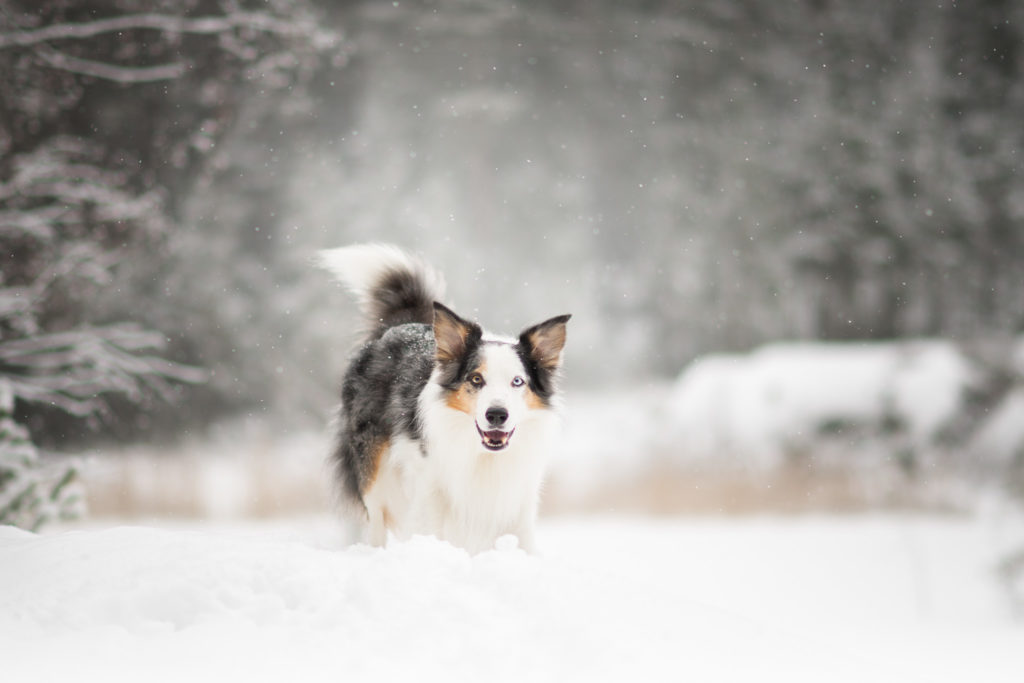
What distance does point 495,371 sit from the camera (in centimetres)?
364

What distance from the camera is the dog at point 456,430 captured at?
145 inches

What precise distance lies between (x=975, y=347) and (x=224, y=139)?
9949 mm

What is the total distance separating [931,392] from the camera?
14.7 m

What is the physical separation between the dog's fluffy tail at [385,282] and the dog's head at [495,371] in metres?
1.14

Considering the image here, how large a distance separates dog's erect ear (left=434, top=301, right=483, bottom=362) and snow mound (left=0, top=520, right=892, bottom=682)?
998mm

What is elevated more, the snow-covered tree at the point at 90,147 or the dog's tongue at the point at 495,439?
the snow-covered tree at the point at 90,147

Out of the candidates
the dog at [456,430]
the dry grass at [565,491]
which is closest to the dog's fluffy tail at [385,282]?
the dog at [456,430]

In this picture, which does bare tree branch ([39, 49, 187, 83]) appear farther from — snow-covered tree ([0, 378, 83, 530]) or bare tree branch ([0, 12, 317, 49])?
snow-covered tree ([0, 378, 83, 530])

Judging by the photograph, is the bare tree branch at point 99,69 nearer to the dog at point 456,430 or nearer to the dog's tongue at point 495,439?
the dog at point 456,430

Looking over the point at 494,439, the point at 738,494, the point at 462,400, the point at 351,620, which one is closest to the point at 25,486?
the point at 462,400

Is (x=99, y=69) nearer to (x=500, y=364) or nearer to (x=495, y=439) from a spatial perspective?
(x=500, y=364)

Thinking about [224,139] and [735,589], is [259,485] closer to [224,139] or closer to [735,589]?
[224,139]

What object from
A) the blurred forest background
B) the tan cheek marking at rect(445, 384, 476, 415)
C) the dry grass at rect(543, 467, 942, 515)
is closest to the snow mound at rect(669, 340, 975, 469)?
the blurred forest background

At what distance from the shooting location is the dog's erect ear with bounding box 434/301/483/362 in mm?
3717
